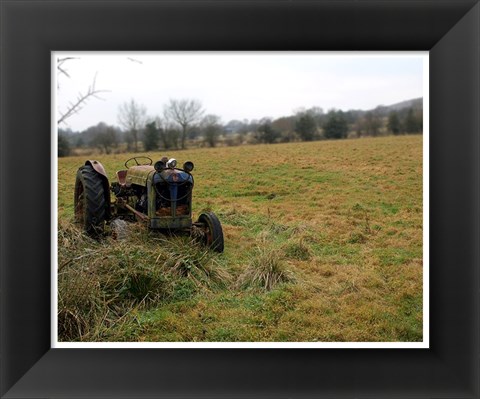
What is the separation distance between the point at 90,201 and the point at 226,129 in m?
1.58

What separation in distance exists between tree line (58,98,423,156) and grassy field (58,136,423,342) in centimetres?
13

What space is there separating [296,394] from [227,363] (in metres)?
0.45

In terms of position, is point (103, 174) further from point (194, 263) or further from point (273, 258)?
point (273, 258)

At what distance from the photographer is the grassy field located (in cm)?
383

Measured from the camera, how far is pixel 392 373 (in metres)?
3.39

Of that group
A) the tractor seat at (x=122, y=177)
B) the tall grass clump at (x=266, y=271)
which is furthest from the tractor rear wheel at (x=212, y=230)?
the tractor seat at (x=122, y=177)

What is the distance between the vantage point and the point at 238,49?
3.43m

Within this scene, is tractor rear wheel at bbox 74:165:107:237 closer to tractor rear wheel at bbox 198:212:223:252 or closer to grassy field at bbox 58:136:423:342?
grassy field at bbox 58:136:423:342

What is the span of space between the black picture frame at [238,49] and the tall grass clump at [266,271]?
0.94 m

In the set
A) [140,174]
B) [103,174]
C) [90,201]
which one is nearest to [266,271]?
[140,174]

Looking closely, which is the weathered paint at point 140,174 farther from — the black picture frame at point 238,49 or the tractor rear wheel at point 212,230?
the black picture frame at point 238,49

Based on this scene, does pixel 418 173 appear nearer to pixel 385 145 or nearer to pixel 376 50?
pixel 385 145

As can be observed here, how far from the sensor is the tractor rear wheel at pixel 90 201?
4395 millimetres
